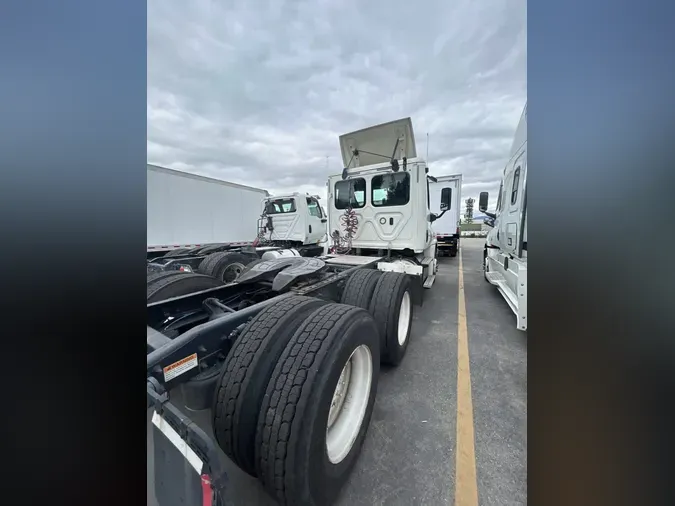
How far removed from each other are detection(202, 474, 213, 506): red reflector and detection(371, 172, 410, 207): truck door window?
4.61 meters

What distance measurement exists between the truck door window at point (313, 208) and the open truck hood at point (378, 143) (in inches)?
116

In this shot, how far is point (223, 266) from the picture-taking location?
4629 mm

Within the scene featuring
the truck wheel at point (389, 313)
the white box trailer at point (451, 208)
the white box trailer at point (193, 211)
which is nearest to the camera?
the truck wheel at point (389, 313)

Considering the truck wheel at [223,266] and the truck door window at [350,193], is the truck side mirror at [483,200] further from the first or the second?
the truck wheel at [223,266]

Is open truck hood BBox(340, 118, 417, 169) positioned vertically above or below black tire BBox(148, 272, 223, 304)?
above

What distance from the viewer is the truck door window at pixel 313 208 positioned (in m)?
8.65

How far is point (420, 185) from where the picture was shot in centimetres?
464

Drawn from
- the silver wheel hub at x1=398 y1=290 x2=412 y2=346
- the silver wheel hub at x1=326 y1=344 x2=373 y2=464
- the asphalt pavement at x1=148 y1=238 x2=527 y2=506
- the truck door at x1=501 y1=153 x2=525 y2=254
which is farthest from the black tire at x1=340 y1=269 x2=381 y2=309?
the truck door at x1=501 y1=153 x2=525 y2=254

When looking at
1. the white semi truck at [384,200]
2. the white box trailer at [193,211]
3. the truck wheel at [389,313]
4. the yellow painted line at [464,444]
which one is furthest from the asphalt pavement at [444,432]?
the white box trailer at [193,211]

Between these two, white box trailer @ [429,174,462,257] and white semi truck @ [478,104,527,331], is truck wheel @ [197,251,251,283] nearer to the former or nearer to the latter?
white semi truck @ [478,104,527,331]

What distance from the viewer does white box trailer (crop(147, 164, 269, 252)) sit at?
8438 millimetres

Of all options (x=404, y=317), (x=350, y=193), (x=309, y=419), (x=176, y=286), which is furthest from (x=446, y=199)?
(x=309, y=419)
